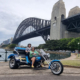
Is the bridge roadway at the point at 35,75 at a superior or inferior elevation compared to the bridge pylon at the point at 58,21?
inferior

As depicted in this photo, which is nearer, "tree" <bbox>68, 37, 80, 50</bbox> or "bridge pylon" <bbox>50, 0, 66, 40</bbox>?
"tree" <bbox>68, 37, 80, 50</bbox>

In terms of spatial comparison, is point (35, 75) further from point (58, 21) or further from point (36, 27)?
point (36, 27)

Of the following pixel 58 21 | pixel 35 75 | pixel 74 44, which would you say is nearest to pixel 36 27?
pixel 58 21

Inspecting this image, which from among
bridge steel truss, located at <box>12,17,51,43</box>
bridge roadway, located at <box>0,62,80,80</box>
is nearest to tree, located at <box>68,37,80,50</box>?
bridge steel truss, located at <box>12,17,51,43</box>

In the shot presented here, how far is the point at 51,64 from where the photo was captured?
14.9ft

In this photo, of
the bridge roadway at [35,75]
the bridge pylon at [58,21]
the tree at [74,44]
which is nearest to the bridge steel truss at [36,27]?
the bridge pylon at [58,21]

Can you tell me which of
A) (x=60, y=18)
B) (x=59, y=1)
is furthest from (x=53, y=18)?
(x=59, y=1)

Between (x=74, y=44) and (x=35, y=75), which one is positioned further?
(x=74, y=44)

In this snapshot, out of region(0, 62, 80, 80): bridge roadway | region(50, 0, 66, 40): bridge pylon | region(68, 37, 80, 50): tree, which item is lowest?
region(0, 62, 80, 80): bridge roadway

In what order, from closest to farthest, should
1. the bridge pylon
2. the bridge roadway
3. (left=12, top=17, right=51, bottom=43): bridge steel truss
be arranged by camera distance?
1. the bridge roadway
2. the bridge pylon
3. (left=12, top=17, right=51, bottom=43): bridge steel truss

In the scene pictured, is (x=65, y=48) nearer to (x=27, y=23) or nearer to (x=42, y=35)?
(x=42, y=35)

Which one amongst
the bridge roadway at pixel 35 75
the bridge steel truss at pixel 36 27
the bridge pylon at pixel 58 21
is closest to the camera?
the bridge roadway at pixel 35 75

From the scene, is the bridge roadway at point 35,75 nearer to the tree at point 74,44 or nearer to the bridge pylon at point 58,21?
the tree at point 74,44

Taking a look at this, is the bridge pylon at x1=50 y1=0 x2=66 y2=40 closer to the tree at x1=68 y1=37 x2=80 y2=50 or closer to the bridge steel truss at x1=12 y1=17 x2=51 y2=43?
the bridge steel truss at x1=12 y1=17 x2=51 y2=43
